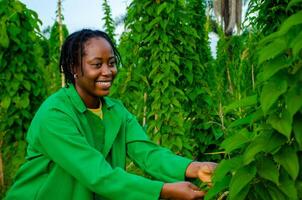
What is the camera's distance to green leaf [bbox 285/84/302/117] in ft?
4.16

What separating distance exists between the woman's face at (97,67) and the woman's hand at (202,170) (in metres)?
0.50

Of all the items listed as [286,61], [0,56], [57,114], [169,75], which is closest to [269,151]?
[286,61]

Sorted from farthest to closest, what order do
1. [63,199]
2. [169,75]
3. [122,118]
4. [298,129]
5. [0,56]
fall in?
[0,56], [169,75], [122,118], [63,199], [298,129]

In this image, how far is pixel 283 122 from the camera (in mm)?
1320

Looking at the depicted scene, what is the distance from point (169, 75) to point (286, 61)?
3108mm

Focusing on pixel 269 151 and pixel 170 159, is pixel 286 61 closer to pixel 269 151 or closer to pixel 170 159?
pixel 269 151

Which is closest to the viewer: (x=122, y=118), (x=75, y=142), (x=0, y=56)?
(x=75, y=142)

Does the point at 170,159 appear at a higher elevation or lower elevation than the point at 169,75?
lower

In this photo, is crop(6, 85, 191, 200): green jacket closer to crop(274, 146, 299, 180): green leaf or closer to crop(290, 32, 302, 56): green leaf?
crop(274, 146, 299, 180): green leaf

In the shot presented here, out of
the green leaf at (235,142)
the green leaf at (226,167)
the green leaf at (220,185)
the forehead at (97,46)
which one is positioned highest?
the forehead at (97,46)

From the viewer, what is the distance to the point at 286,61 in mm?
1337

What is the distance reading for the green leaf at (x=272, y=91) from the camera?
1297 millimetres

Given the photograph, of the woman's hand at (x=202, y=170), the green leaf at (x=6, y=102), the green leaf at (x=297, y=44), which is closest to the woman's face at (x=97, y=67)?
the woman's hand at (x=202, y=170)

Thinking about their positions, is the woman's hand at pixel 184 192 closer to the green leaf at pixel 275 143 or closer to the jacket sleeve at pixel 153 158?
the jacket sleeve at pixel 153 158
